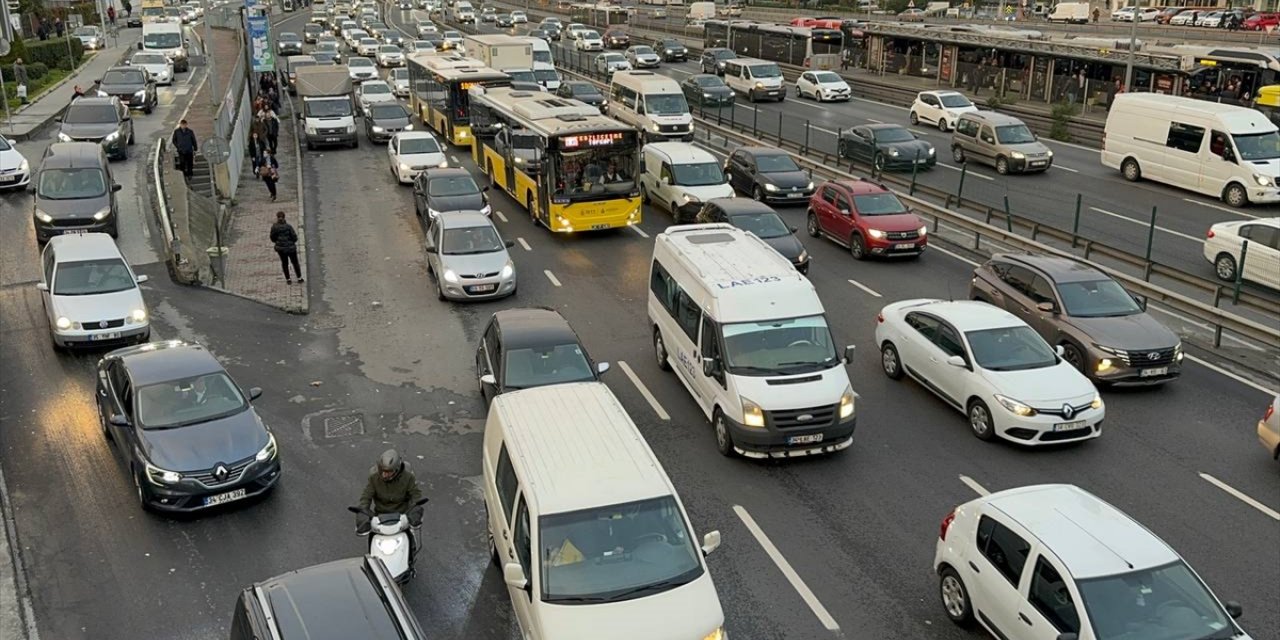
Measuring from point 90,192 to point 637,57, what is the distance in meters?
45.0

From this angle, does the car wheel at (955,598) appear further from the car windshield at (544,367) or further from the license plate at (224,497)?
the license plate at (224,497)

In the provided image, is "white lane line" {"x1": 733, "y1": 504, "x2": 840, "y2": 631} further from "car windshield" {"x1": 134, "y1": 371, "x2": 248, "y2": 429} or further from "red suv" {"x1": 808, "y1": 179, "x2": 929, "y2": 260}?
"red suv" {"x1": 808, "y1": 179, "x2": 929, "y2": 260}

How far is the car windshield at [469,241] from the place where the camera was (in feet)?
70.6

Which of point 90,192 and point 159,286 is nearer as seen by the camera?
point 159,286

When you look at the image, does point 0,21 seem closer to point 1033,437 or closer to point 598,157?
point 598,157

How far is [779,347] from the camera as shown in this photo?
1464cm

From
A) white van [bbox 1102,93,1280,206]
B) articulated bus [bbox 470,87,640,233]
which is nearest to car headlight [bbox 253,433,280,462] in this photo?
articulated bus [bbox 470,87,640,233]

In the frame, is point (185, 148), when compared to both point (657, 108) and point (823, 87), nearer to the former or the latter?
point (657, 108)

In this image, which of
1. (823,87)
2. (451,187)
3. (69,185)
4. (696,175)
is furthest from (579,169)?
(823,87)

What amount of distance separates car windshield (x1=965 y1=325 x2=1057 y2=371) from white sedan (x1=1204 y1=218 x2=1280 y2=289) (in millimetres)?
7216

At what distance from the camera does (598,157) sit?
2559cm

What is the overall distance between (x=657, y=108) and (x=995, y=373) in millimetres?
25278

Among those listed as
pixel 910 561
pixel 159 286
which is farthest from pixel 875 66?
pixel 910 561

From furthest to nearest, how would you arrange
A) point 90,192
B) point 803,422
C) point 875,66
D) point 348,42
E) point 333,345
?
point 348,42 → point 875,66 → point 90,192 → point 333,345 → point 803,422
